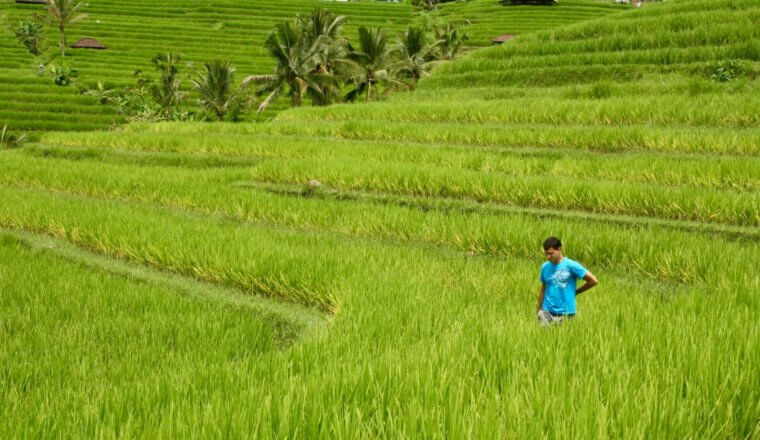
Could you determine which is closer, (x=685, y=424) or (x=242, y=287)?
(x=685, y=424)

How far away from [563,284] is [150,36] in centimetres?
3790

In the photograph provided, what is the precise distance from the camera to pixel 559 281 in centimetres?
387

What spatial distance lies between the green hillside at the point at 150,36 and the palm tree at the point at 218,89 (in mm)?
3541

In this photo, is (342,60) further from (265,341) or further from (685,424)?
(685,424)

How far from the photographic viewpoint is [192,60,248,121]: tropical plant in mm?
21656

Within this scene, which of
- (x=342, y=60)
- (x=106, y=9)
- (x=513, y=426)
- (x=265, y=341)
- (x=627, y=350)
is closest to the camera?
(x=513, y=426)

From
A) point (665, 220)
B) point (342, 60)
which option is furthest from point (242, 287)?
point (342, 60)

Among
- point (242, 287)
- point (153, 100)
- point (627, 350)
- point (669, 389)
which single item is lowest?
point (153, 100)

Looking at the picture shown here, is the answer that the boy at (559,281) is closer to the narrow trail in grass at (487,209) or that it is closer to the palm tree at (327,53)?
the narrow trail in grass at (487,209)

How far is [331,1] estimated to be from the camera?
55219mm

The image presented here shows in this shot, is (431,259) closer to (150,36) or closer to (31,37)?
(31,37)

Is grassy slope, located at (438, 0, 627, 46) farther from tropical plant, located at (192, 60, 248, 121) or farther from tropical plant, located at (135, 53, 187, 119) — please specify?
A: tropical plant, located at (135, 53, 187, 119)

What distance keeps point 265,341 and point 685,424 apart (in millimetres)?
2973

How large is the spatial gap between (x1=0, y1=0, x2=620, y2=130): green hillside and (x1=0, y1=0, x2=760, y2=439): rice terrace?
986cm
